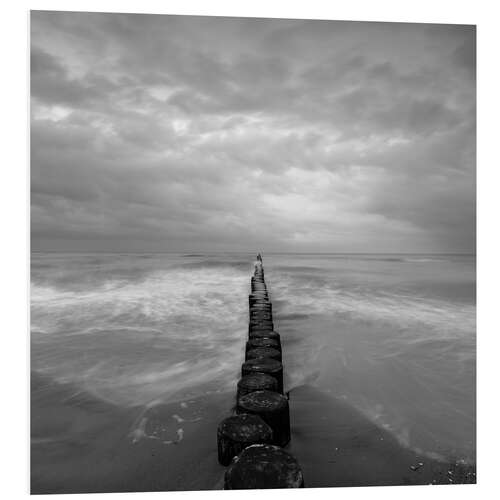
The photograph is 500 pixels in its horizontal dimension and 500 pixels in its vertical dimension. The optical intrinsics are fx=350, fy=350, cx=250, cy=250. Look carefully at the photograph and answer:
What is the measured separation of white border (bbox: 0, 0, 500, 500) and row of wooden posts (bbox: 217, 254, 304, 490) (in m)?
1.49

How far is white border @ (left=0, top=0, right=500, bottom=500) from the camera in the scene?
110 inches

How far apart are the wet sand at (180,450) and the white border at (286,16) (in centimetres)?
27

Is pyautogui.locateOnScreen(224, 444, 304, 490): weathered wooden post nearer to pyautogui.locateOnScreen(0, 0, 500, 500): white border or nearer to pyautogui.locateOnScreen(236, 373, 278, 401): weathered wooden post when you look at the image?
pyautogui.locateOnScreen(236, 373, 278, 401): weathered wooden post

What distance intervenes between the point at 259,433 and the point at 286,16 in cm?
344

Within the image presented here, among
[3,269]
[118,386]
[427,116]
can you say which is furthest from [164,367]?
[427,116]

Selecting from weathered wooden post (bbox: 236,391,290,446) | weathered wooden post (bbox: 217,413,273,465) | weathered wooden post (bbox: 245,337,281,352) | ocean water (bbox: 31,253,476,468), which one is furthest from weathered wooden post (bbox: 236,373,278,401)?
ocean water (bbox: 31,253,476,468)

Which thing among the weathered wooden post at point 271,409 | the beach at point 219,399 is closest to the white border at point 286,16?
the beach at point 219,399

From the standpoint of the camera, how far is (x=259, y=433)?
2023 mm

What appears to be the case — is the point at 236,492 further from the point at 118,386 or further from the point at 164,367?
the point at 164,367

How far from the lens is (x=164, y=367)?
179 inches

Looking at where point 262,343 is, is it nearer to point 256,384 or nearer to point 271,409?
point 256,384

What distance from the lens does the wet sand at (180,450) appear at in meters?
2.42

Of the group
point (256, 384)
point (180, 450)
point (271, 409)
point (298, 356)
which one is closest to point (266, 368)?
point (256, 384)

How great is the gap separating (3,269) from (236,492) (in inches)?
97.6
